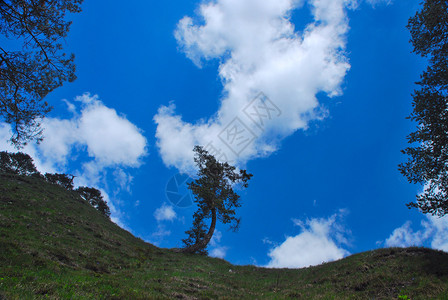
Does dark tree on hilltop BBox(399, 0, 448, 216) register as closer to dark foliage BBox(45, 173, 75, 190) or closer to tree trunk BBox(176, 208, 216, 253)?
tree trunk BBox(176, 208, 216, 253)

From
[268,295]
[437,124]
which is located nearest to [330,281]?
[268,295]

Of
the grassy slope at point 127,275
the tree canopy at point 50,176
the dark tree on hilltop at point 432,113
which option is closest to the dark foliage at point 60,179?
the tree canopy at point 50,176

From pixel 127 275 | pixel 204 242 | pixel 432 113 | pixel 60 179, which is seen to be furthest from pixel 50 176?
pixel 432 113

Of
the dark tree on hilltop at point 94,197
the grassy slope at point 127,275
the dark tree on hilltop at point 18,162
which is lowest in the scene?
the grassy slope at point 127,275

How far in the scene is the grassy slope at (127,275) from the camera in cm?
938

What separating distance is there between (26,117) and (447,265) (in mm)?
26247

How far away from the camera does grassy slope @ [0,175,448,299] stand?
9.38 m

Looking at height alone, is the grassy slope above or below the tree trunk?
below

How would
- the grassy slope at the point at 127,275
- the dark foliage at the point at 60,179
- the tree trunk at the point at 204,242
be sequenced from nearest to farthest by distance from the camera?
1. the grassy slope at the point at 127,275
2. the tree trunk at the point at 204,242
3. the dark foliage at the point at 60,179

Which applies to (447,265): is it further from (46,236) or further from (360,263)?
(46,236)

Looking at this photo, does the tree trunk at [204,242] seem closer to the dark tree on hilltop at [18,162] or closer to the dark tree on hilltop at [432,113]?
the dark tree on hilltop at [432,113]

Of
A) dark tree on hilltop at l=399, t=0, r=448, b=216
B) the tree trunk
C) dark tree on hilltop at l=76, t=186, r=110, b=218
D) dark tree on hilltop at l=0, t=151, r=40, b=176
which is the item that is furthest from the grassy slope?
dark tree on hilltop at l=0, t=151, r=40, b=176

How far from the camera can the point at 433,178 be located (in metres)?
15.5

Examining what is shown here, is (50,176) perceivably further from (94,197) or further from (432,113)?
(432,113)
